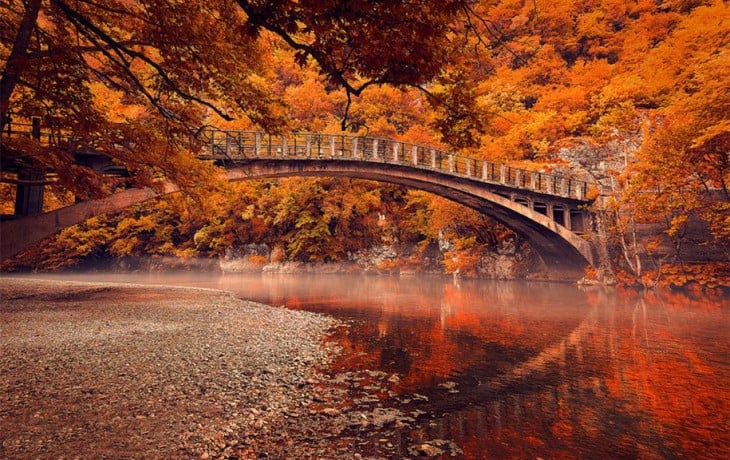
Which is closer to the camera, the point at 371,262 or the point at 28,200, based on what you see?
the point at 28,200

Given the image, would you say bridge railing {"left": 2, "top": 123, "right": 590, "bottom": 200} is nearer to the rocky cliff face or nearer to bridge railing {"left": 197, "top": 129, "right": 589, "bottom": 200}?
bridge railing {"left": 197, "top": 129, "right": 589, "bottom": 200}

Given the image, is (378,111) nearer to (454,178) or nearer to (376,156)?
(376,156)

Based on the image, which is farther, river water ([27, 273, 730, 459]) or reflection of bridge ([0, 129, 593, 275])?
reflection of bridge ([0, 129, 593, 275])

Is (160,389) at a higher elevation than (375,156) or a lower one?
lower

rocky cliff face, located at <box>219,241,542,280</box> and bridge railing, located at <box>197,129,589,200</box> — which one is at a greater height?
bridge railing, located at <box>197,129,589,200</box>

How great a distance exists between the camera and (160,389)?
203 inches

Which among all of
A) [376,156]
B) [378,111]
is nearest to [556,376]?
[376,156]

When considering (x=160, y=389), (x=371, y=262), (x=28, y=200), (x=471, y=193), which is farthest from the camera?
(x=371, y=262)

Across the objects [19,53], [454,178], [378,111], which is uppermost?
[378,111]

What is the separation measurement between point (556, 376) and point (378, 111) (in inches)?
1454

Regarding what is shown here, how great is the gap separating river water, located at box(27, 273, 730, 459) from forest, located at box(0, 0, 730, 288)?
3.84 metres

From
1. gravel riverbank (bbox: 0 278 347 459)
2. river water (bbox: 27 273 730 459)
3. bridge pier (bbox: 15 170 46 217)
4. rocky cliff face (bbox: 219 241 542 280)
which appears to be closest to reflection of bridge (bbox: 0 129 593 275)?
rocky cliff face (bbox: 219 241 542 280)

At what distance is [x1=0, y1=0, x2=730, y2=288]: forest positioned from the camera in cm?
483

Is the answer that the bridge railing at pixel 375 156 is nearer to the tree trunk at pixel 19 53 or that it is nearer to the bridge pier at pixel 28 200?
the bridge pier at pixel 28 200
